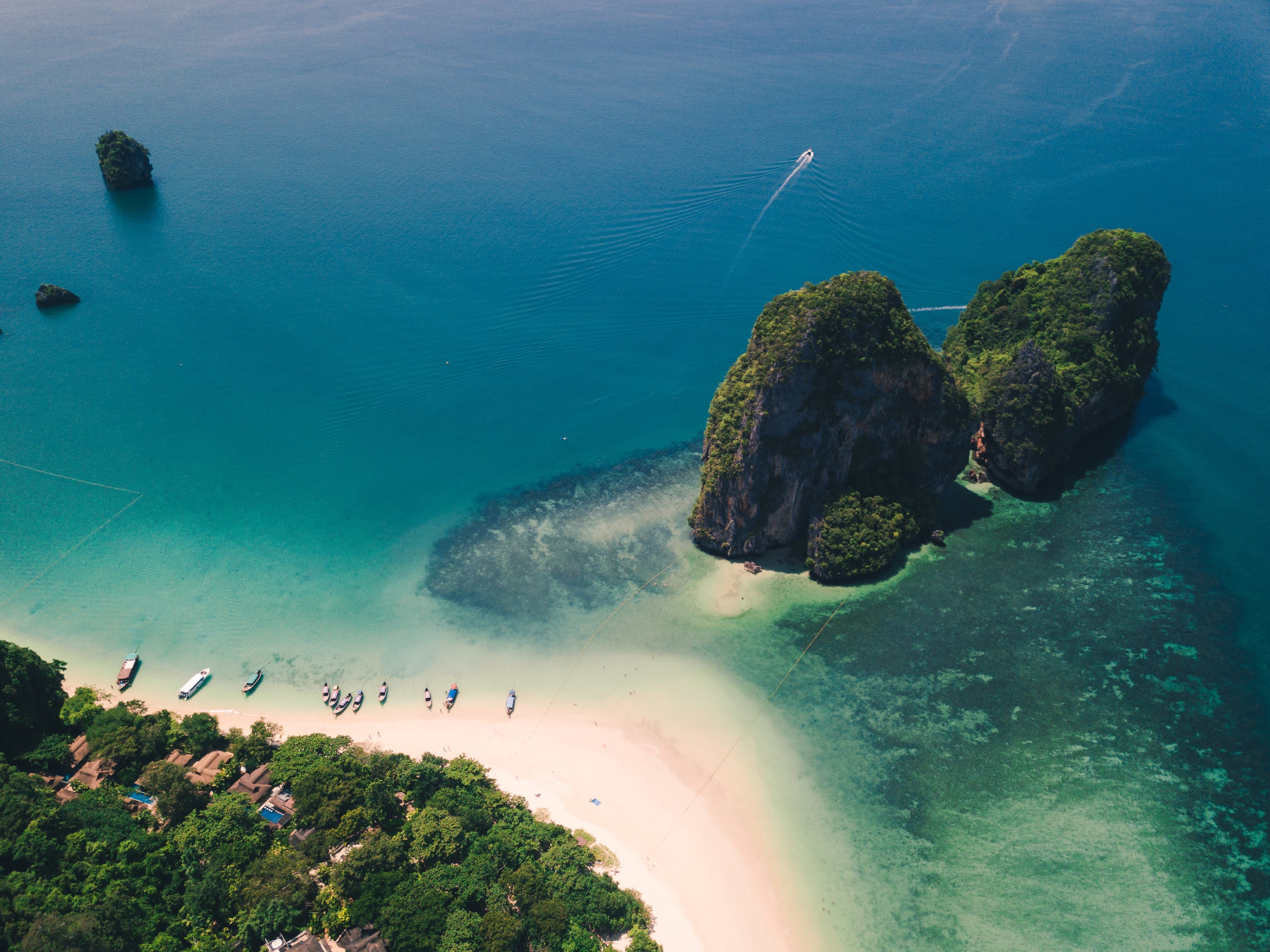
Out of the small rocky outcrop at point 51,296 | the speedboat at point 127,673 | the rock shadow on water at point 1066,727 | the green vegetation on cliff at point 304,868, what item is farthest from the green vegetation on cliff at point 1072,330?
the small rocky outcrop at point 51,296

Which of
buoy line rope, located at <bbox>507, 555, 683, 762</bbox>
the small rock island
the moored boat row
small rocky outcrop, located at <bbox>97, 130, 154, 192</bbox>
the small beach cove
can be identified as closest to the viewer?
the small beach cove

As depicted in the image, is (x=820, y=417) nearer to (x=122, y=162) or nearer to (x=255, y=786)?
(x=255, y=786)

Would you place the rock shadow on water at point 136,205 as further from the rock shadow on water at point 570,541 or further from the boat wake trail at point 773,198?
the boat wake trail at point 773,198

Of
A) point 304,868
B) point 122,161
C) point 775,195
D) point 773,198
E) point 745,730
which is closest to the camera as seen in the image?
point 304,868

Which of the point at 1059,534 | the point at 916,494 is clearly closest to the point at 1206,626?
the point at 1059,534

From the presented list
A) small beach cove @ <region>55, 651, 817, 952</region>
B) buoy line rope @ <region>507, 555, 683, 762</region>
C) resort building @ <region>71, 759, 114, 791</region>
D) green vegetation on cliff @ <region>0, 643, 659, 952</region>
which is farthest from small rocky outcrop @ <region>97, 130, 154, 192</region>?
buoy line rope @ <region>507, 555, 683, 762</region>

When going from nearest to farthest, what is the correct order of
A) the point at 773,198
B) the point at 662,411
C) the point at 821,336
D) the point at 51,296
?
the point at 821,336 < the point at 662,411 < the point at 51,296 < the point at 773,198

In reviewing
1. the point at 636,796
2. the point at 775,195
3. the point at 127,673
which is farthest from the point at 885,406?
the point at 775,195

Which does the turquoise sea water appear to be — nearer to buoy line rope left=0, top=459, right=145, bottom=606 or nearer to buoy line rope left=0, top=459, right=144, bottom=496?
buoy line rope left=0, top=459, right=145, bottom=606
